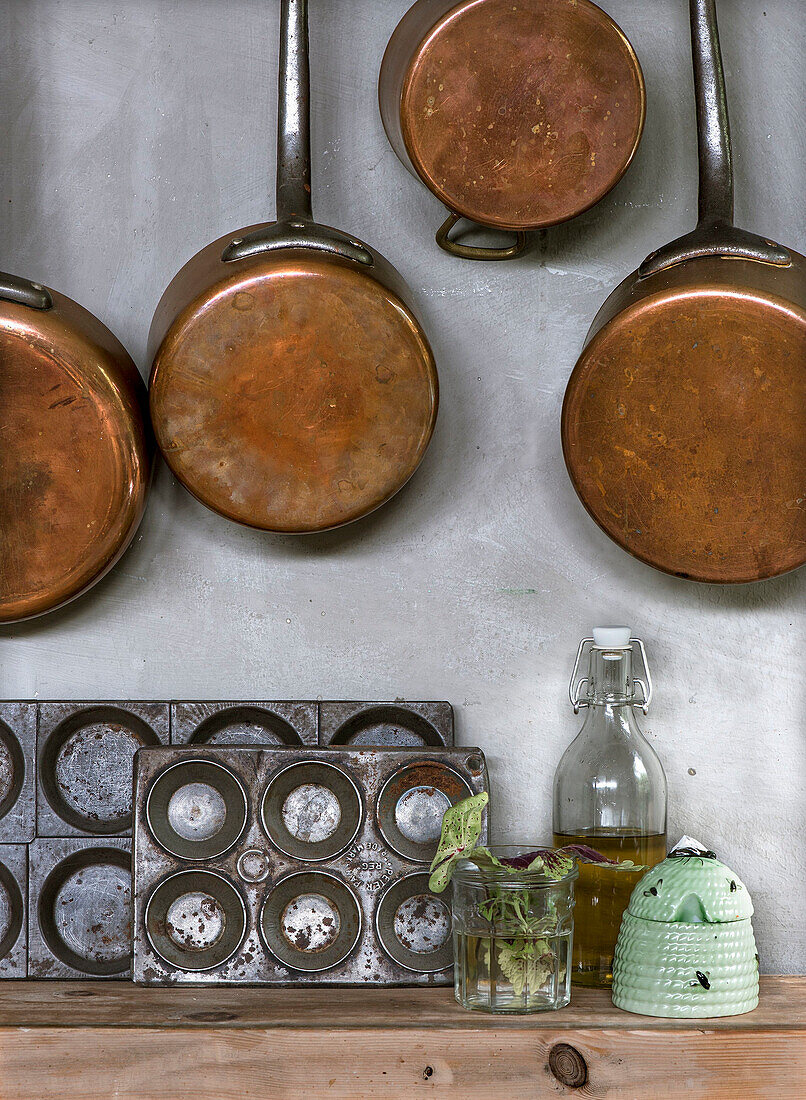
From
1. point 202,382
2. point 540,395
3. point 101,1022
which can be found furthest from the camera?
point 540,395

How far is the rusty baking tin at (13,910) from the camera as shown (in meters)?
0.80

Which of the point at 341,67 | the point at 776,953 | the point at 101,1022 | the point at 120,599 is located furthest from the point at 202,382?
the point at 776,953

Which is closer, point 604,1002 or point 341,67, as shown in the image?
point 604,1002

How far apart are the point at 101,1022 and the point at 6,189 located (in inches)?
26.9

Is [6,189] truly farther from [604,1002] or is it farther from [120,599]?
[604,1002]

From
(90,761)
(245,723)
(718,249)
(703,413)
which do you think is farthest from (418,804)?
(718,249)

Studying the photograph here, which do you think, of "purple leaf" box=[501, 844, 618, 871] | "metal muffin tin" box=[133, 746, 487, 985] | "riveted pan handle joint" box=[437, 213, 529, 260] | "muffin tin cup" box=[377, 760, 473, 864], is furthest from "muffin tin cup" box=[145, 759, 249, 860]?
"riveted pan handle joint" box=[437, 213, 529, 260]

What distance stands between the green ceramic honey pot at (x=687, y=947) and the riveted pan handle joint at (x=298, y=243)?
0.52m

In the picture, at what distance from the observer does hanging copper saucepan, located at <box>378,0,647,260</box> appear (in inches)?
31.2

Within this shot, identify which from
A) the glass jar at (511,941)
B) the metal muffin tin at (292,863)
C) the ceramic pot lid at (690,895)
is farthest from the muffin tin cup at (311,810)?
the ceramic pot lid at (690,895)

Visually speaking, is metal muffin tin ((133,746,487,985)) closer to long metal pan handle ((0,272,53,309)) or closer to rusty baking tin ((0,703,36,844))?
rusty baking tin ((0,703,36,844))

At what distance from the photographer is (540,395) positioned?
0.89 meters

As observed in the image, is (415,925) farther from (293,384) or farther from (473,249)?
(473,249)

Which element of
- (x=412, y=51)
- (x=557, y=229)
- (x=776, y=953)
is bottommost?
(x=776, y=953)
